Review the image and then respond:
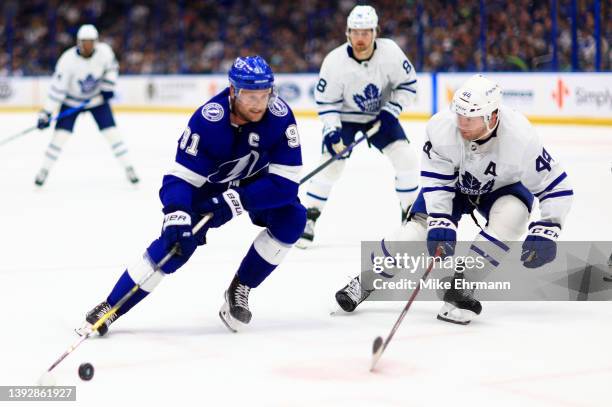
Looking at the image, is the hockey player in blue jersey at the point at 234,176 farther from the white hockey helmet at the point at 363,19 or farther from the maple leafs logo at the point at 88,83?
the maple leafs logo at the point at 88,83

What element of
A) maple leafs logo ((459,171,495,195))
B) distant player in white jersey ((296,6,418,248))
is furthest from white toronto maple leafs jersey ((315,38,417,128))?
maple leafs logo ((459,171,495,195))

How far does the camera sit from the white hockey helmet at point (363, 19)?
625 cm

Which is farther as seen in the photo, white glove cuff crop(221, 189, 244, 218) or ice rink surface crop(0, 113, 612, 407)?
white glove cuff crop(221, 189, 244, 218)

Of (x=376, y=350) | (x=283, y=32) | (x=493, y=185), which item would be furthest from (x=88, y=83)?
(x=283, y=32)

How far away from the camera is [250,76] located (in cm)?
387

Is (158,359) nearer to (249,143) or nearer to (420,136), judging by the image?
(249,143)

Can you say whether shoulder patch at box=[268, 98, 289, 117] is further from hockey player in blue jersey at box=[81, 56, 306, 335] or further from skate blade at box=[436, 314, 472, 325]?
skate blade at box=[436, 314, 472, 325]

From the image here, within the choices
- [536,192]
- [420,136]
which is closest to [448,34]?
[420,136]

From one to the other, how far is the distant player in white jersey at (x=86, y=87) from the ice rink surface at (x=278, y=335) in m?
1.93

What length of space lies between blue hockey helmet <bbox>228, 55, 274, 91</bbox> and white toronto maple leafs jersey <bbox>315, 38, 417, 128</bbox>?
8.18ft

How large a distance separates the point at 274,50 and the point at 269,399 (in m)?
16.9

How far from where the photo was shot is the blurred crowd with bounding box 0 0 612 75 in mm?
13984

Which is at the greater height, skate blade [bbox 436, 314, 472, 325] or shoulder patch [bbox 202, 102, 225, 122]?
shoulder patch [bbox 202, 102, 225, 122]

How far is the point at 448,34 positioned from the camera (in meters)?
15.6
